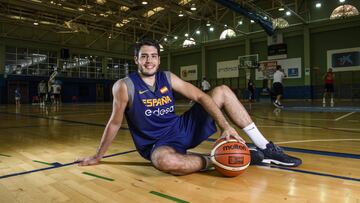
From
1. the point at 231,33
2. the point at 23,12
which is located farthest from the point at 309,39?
the point at 23,12

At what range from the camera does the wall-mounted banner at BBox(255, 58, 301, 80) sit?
1963 cm

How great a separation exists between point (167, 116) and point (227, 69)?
21.6 m

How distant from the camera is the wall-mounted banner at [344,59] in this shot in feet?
57.0

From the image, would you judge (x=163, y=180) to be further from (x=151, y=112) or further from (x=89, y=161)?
(x=89, y=161)

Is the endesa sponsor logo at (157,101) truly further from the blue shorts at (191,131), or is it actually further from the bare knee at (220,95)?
the bare knee at (220,95)

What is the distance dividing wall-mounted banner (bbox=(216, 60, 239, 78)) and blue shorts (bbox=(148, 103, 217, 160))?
69.1 feet

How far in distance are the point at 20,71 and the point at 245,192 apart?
24.8 m

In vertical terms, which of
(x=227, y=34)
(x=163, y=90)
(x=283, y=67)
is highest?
(x=227, y=34)

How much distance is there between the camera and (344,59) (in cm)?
1778

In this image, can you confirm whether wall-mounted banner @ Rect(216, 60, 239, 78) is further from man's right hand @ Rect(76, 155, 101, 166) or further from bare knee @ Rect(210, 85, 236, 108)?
man's right hand @ Rect(76, 155, 101, 166)

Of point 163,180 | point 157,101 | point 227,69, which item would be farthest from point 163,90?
point 227,69

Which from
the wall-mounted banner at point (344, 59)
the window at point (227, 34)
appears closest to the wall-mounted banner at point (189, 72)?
the window at point (227, 34)

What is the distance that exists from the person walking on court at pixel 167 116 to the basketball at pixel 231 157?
8 centimetres

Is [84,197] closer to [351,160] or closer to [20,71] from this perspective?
[351,160]
